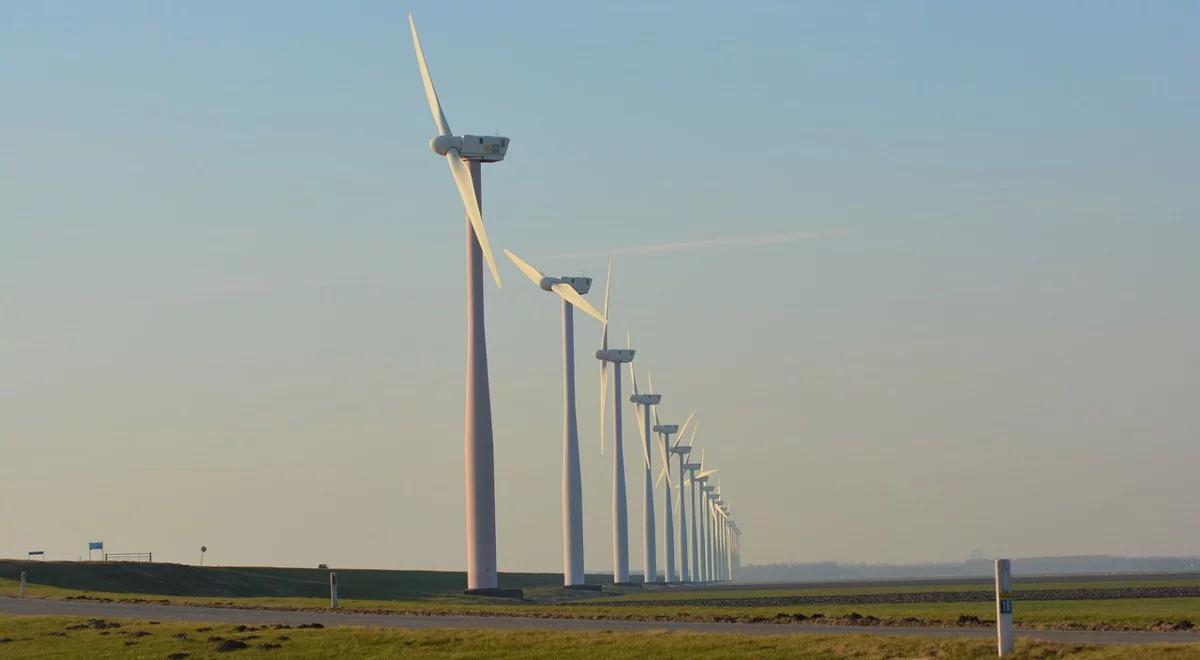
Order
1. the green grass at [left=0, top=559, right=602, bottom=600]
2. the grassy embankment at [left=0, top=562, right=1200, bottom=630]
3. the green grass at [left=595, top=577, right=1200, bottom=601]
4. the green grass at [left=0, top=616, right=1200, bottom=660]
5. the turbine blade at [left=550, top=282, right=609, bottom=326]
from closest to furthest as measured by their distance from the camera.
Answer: the green grass at [left=0, top=616, right=1200, bottom=660] < the grassy embankment at [left=0, top=562, right=1200, bottom=630] < the green grass at [left=0, top=559, right=602, bottom=600] < the green grass at [left=595, top=577, right=1200, bottom=601] < the turbine blade at [left=550, top=282, right=609, bottom=326]

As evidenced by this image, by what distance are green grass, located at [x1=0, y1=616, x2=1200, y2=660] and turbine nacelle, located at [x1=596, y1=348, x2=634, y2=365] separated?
130 meters

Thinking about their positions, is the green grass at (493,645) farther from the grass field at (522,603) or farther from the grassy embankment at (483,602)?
the grassy embankment at (483,602)

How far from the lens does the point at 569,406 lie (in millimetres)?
145875

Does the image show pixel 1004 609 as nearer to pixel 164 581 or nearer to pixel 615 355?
pixel 164 581

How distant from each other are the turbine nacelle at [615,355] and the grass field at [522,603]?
3004 cm

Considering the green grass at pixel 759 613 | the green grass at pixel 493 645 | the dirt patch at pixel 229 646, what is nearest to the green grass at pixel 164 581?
the green grass at pixel 759 613

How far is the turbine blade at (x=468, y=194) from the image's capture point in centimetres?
10506

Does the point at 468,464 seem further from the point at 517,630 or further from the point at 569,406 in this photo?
the point at 517,630

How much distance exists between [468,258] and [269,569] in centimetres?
6691

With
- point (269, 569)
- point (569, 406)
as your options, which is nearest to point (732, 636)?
point (569, 406)

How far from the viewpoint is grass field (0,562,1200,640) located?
54.6 metres

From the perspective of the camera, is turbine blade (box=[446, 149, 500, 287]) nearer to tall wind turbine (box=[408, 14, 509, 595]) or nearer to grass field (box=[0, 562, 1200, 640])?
tall wind turbine (box=[408, 14, 509, 595])

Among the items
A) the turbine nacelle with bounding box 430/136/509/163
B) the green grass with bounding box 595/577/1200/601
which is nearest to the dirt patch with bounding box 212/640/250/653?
the green grass with bounding box 595/577/1200/601

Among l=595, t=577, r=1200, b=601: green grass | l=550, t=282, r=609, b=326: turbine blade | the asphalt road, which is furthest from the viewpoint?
l=550, t=282, r=609, b=326: turbine blade
